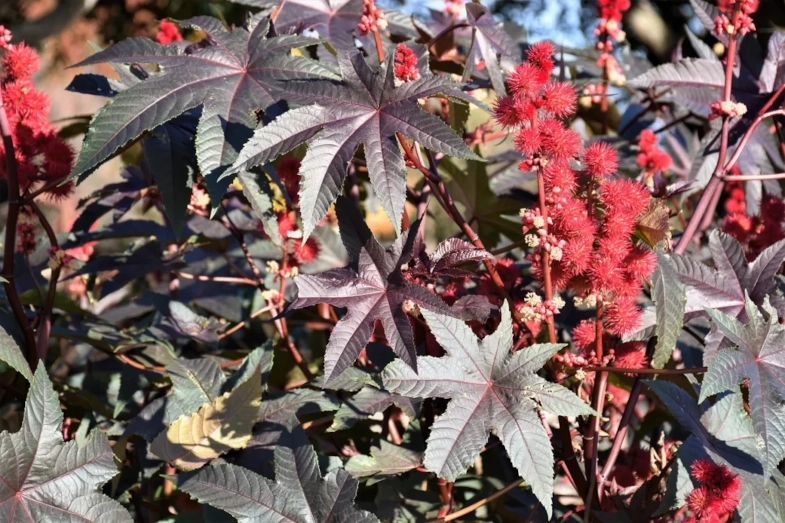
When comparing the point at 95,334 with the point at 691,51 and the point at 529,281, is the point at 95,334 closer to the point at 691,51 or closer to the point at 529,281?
the point at 529,281

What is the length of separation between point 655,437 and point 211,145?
0.95 metres

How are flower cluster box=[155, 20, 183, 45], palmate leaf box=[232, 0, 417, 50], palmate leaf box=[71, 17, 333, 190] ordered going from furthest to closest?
flower cluster box=[155, 20, 183, 45]
palmate leaf box=[232, 0, 417, 50]
palmate leaf box=[71, 17, 333, 190]

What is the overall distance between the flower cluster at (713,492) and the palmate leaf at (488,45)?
2.02 ft

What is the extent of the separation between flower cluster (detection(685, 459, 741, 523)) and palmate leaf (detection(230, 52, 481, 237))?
1.54ft

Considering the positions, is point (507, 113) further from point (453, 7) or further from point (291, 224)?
point (453, 7)

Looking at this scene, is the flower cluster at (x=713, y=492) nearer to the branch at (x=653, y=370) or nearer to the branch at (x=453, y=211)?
the branch at (x=653, y=370)

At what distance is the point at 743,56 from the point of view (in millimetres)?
1337

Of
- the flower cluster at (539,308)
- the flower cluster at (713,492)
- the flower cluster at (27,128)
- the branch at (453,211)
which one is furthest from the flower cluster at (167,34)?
the flower cluster at (713,492)

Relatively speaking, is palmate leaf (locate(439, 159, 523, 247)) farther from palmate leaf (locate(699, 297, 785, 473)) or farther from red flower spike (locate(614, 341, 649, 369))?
palmate leaf (locate(699, 297, 785, 473))

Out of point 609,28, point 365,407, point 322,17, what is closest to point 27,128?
point 322,17

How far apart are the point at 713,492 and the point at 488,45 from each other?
726mm

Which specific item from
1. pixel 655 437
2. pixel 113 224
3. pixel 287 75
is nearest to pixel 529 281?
pixel 655 437

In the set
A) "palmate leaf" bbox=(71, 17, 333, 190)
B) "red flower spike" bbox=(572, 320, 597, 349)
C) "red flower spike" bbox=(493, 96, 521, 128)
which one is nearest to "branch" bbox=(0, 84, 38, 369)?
"palmate leaf" bbox=(71, 17, 333, 190)

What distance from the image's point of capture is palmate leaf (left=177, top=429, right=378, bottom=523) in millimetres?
892
